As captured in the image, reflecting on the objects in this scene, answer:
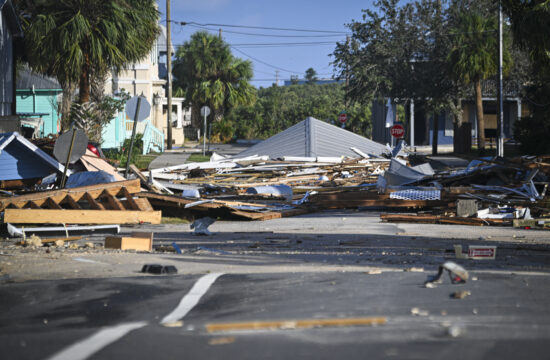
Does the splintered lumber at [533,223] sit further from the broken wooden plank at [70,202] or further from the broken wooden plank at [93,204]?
the broken wooden plank at [70,202]

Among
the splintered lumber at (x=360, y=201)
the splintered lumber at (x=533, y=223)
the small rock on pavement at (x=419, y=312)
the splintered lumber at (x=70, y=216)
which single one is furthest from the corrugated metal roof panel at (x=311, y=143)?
the small rock on pavement at (x=419, y=312)

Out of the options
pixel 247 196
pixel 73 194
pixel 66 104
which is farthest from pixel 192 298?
pixel 66 104

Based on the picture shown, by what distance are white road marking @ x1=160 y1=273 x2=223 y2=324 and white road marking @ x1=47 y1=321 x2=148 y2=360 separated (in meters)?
0.22

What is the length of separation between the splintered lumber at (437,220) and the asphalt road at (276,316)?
639cm

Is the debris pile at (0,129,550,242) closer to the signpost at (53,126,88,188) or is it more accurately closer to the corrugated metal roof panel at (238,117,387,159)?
the signpost at (53,126,88,188)

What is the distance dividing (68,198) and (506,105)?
49593 mm

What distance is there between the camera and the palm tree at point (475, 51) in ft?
122

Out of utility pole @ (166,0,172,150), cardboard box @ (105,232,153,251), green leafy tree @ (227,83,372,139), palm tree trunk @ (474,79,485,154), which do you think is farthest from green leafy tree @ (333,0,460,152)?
cardboard box @ (105,232,153,251)

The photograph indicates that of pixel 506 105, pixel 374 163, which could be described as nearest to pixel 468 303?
pixel 374 163

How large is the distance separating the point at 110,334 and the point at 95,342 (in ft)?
0.58

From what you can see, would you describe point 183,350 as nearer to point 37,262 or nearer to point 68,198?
point 37,262

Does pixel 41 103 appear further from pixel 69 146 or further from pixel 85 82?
pixel 69 146

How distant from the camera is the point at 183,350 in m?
4.08

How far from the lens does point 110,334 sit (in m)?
4.45
